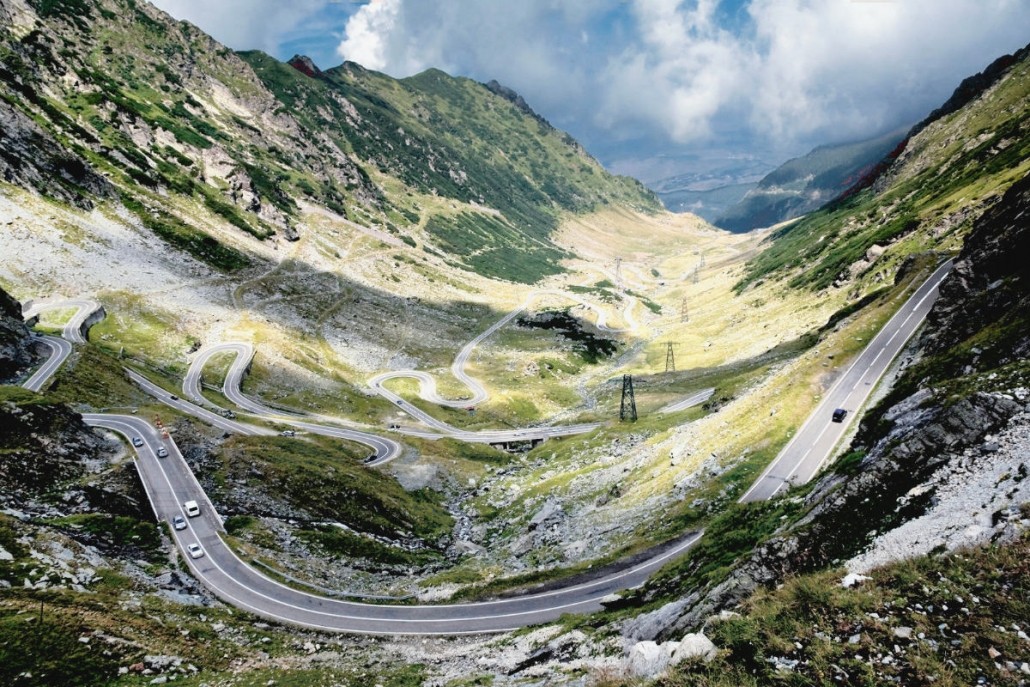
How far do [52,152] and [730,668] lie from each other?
592 feet

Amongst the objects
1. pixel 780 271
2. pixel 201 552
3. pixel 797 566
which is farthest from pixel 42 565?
pixel 780 271

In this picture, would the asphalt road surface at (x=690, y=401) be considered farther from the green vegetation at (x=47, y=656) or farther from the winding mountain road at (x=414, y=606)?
the green vegetation at (x=47, y=656)

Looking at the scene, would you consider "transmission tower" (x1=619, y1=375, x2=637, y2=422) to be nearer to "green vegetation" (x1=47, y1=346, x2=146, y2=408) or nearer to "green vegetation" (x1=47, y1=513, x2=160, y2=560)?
"green vegetation" (x1=47, y1=513, x2=160, y2=560)

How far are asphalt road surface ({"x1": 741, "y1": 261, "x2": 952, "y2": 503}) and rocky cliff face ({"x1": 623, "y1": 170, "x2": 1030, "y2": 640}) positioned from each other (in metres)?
15.5

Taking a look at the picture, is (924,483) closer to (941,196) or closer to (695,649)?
(695,649)

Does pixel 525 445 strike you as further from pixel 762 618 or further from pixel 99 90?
pixel 99 90

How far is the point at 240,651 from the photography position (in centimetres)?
3334

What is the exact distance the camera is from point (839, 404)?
5403 centimetres

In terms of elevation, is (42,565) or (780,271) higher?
(780,271)

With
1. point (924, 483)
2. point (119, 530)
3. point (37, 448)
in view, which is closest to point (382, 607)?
point (119, 530)

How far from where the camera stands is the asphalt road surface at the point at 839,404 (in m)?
46.2

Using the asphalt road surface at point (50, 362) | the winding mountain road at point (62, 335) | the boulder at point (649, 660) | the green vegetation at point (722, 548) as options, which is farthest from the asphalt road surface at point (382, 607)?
the winding mountain road at point (62, 335)

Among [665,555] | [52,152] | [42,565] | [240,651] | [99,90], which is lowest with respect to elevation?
[665,555]

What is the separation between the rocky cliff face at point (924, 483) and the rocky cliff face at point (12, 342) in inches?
3323
